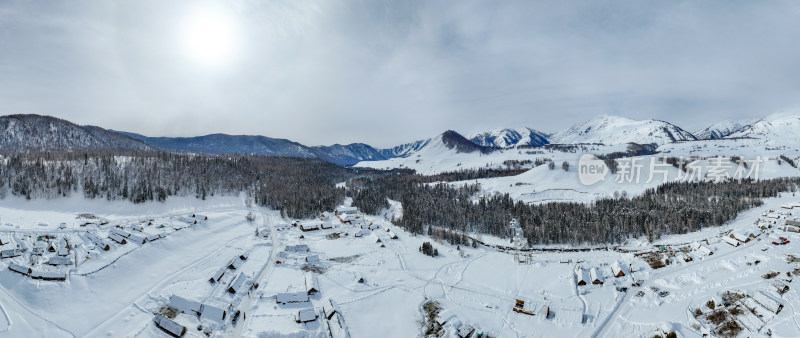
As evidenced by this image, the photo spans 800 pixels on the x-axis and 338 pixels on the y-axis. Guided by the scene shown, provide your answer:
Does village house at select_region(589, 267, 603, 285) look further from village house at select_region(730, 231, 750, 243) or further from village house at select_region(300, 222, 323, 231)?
village house at select_region(300, 222, 323, 231)

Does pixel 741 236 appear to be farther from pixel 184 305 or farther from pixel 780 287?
pixel 184 305

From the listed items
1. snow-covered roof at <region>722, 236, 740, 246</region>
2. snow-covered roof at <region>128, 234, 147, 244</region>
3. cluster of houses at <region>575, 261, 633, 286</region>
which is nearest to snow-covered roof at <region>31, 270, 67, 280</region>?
snow-covered roof at <region>128, 234, 147, 244</region>

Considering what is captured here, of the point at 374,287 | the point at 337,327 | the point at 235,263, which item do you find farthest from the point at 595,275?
the point at 235,263

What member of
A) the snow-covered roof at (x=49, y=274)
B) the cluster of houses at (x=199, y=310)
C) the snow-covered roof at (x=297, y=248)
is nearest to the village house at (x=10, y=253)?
the snow-covered roof at (x=49, y=274)

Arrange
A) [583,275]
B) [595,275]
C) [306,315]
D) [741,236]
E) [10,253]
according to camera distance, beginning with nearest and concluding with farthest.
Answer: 1. [306,315]
2. [10,253]
3. [595,275]
4. [583,275]
5. [741,236]

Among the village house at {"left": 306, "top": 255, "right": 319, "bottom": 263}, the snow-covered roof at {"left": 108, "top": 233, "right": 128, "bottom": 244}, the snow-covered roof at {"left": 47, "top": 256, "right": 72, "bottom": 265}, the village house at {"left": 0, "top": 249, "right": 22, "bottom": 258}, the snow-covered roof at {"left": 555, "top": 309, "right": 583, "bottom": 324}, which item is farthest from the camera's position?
the village house at {"left": 306, "top": 255, "right": 319, "bottom": 263}

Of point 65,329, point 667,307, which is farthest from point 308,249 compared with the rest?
point 667,307

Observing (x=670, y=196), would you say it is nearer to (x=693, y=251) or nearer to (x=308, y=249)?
(x=693, y=251)

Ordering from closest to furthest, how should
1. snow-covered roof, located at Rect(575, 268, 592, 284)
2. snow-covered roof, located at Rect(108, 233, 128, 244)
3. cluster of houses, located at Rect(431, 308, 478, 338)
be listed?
cluster of houses, located at Rect(431, 308, 478, 338) → snow-covered roof, located at Rect(575, 268, 592, 284) → snow-covered roof, located at Rect(108, 233, 128, 244)
